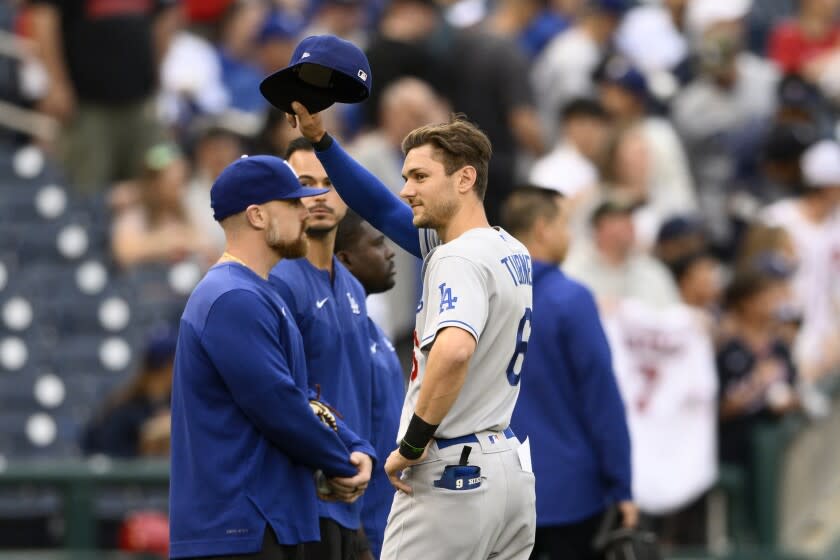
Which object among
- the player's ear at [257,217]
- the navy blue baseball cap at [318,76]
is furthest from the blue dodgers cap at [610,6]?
the player's ear at [257,217]

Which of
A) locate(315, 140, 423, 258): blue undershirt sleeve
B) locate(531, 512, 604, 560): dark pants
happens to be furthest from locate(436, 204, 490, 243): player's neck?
locate(531, 512, 604, 560): dark pants

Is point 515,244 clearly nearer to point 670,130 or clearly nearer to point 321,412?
point 321,412

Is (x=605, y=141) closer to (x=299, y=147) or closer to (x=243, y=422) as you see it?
(x=299, y=147)

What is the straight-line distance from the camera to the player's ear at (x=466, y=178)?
18.7 ft

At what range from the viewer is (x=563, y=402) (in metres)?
7.65

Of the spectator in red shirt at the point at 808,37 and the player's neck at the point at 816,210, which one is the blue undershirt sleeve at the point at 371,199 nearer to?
the player's neck at the point at 816,210

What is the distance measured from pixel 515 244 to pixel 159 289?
6.42m

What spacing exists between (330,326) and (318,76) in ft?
3.21

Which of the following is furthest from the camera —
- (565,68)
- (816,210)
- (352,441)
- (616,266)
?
(565,68)

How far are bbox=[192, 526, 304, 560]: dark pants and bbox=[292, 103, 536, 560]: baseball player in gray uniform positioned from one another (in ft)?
1.15

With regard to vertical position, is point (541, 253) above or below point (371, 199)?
below

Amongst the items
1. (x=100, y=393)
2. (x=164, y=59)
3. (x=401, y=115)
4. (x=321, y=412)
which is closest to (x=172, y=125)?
(x=164, y=59)

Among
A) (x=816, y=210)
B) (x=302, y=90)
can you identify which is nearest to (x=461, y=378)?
(x=302, y=90)

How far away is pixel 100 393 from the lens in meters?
11.6
